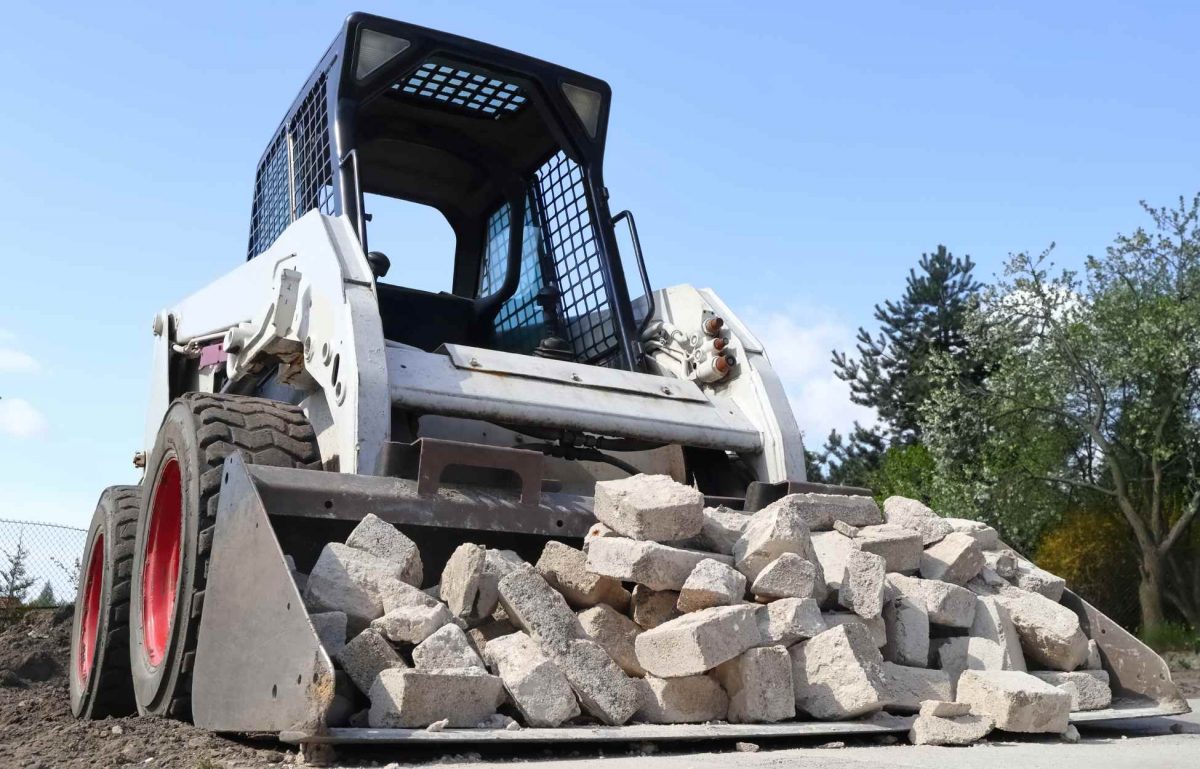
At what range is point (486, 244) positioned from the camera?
726 centimetres

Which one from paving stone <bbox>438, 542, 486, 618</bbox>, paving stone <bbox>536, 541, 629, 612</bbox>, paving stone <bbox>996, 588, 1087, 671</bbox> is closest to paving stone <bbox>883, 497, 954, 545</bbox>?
paving stone <bbox>996, 588, 1087, 671</bbox>

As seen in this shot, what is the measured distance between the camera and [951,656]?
445 centimetres

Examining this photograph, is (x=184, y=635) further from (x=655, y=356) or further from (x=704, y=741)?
(x=655, y=356)

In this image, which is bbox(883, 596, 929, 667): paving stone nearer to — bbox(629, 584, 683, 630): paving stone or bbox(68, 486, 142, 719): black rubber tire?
bbox(629, 584, 683, 630): paving stone

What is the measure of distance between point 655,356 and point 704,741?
2663 millimetres

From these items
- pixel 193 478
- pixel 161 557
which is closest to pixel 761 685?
pixel 193 478

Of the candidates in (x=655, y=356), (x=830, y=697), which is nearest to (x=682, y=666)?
(x=830, y=697)

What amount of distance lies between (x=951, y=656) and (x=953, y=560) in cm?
41

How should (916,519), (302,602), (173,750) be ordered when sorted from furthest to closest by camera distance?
(916,519) < (173,750) < (302,602)

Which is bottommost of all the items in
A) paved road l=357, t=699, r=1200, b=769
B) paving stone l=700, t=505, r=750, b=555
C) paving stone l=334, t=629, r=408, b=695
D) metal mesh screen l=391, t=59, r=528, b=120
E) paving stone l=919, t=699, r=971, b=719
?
paved road l=357, t=699, r=1200, b=769

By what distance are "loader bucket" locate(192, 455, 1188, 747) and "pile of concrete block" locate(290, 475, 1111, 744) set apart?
4.4 inches

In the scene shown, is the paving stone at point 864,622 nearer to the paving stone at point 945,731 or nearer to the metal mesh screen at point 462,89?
the paving stone at point 945,731

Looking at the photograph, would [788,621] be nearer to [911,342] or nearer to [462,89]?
[462,89]

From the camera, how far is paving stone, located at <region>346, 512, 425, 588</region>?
3912 mm
